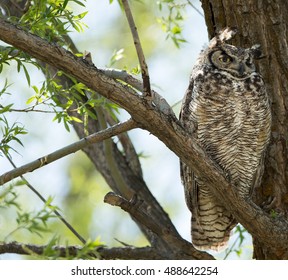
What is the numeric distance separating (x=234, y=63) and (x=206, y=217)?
2.63 feet

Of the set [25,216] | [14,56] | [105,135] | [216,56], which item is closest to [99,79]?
[105,135]

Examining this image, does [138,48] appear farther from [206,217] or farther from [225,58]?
[206,217]

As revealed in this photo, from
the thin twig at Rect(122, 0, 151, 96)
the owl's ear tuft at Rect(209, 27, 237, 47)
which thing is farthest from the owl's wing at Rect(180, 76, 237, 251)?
the thin twig at Rect(122, 0, 151, 96)

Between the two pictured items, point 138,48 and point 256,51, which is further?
point 256,51

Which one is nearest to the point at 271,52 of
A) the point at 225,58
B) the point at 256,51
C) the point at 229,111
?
the point at 256,51

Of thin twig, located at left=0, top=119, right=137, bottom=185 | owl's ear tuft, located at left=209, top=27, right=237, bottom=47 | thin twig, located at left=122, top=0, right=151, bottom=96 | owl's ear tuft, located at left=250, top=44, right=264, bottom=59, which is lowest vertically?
thin twig, located at left=0, top=119, right=137, bottom=185

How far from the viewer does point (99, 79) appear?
2.56 metres

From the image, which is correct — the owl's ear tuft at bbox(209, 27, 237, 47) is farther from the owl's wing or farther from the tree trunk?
the owl's wing

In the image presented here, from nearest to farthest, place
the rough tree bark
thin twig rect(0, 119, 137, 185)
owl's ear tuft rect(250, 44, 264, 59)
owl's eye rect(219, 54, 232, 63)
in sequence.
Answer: the rough tree bark
thin twig rect(0, 119, 137, 185)
owl's ear tuft rect(250, 44, 264, 59)
owl's eye rect(219, 54, 232, 63)

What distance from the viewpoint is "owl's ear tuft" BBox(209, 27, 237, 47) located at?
3.33 m

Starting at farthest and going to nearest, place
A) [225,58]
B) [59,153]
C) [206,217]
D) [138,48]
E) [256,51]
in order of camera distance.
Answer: [206,217], [225,58], [256,51], [59,153], [138,48]

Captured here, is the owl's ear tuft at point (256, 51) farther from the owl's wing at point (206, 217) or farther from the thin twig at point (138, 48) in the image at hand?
the thin twig at point (138, 48)

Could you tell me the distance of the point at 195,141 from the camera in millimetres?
2729

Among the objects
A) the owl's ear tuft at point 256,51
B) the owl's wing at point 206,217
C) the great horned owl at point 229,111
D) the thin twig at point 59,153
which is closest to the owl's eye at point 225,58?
the great horned owl at point 229,111
